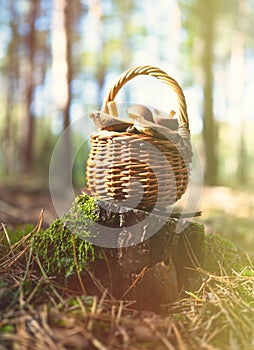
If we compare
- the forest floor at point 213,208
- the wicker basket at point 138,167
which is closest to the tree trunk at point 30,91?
the forest floor at point 213,208

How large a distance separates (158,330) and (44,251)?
0.72m

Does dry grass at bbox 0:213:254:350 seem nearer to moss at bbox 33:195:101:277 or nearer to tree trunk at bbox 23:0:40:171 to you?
moss at bbox 33:195:101:277

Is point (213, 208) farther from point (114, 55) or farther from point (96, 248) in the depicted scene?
point (114, 55)

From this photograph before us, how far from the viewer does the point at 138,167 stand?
Result: 180cm

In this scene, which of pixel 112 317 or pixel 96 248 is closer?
pixel 112 317

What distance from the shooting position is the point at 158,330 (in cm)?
131

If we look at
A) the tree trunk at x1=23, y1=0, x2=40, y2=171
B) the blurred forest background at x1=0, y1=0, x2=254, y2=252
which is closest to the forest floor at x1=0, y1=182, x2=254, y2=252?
the blurred forest background at x1=0, y1=0, x2=254, y2=252

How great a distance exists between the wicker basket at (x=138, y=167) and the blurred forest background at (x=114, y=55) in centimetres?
586

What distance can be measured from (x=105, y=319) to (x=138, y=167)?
78cm

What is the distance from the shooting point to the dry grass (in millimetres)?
1195

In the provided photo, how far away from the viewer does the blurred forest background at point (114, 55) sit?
1062 centimetres

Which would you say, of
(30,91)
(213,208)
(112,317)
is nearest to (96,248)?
(112,317)

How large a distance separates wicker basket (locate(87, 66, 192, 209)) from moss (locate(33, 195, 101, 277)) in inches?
6.1

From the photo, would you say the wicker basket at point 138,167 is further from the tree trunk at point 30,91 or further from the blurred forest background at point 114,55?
the tree trunk at point 30,91
